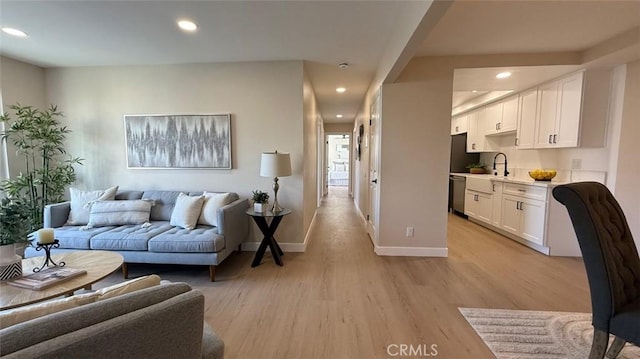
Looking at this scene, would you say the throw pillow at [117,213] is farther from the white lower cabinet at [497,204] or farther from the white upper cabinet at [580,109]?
the white upper cabinet at [580,109]

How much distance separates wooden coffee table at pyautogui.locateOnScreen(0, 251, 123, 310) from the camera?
4.83 feet

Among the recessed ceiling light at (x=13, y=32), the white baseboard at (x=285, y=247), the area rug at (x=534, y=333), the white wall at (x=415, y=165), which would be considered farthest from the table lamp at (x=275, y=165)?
the recessed ceiling light at (x=13, y=32)

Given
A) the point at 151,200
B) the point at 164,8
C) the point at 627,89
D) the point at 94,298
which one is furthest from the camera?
the point at 151,200

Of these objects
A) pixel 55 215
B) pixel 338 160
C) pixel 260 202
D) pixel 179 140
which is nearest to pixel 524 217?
pixel 260 202

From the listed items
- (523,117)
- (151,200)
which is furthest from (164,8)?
(523,117)

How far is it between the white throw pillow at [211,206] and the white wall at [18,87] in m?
2.49

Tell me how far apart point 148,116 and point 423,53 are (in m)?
3.50

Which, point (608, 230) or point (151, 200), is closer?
point (608, 230)

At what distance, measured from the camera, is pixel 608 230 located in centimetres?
147

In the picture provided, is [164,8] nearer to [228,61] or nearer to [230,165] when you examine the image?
[228,61]

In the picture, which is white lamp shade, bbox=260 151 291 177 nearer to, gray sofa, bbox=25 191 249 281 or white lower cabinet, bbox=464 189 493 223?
gray sofa, bbox=25 191 249 281

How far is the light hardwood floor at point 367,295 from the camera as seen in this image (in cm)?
183

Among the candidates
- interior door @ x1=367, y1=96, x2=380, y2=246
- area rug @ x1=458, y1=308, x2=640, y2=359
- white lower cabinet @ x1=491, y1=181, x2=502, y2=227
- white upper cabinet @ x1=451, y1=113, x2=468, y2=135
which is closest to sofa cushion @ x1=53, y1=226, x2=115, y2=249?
interior door @ x1=367, y1=96, x2=380, y2=246

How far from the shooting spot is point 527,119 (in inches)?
157
